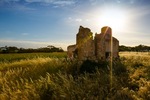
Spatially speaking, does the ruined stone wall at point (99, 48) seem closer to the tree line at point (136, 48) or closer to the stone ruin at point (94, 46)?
the stone ruin at point (94, 46)

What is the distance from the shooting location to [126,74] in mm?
13016

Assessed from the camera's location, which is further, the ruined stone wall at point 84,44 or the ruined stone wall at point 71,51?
the ruined stone wall at point 71,51

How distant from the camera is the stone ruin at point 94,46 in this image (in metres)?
16.9

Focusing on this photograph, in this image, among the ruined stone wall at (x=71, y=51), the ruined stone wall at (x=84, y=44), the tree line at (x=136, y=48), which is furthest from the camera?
the tree line at (x=136, y=48)

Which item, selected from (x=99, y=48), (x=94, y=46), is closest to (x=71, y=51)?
(x=94, y=46)

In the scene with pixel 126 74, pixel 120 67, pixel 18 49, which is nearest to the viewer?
pixel 126 74

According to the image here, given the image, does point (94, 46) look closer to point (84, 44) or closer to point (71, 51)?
point (84, 44)

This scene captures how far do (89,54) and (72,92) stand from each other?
8.61 metres

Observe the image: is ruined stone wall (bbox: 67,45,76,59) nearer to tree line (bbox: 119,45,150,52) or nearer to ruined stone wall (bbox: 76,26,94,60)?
ruined stone wall (bbox: 76,26,94,60)

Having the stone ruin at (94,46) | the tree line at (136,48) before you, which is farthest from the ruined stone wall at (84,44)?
the tree line at (136,48)

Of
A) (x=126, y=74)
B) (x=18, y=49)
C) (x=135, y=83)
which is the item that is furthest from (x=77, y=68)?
(x=18, y=49)

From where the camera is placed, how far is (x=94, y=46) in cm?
1764

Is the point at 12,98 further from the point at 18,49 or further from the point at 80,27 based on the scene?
the point at 18,49

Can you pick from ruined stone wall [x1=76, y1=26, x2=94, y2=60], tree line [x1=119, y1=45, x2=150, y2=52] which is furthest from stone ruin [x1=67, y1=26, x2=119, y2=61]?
tree line [x1=119, y1=45, x2=150, y2=52]
